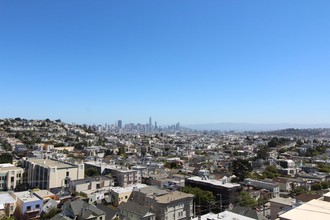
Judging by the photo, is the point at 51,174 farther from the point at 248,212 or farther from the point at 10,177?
the point at 248,212

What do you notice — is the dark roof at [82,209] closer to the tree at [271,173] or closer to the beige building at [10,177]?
the beige building at [10,177]

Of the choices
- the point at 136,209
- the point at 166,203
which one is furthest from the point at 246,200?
the point at 136,209

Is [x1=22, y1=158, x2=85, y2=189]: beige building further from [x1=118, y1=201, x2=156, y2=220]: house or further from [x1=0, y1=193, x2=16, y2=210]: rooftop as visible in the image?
[x1=118, y1=201, x2=156, y2=220]: house

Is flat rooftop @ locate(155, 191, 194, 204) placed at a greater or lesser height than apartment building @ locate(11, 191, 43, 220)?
greater

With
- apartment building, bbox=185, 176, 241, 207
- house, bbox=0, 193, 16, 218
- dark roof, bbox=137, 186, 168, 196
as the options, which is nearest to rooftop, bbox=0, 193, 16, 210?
house, bbox=0, 193, 16, 218

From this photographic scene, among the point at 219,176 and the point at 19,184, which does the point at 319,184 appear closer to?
the point at 219,176

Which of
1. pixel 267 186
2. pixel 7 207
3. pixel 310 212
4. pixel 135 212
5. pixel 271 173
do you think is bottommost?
pixel 271 173
